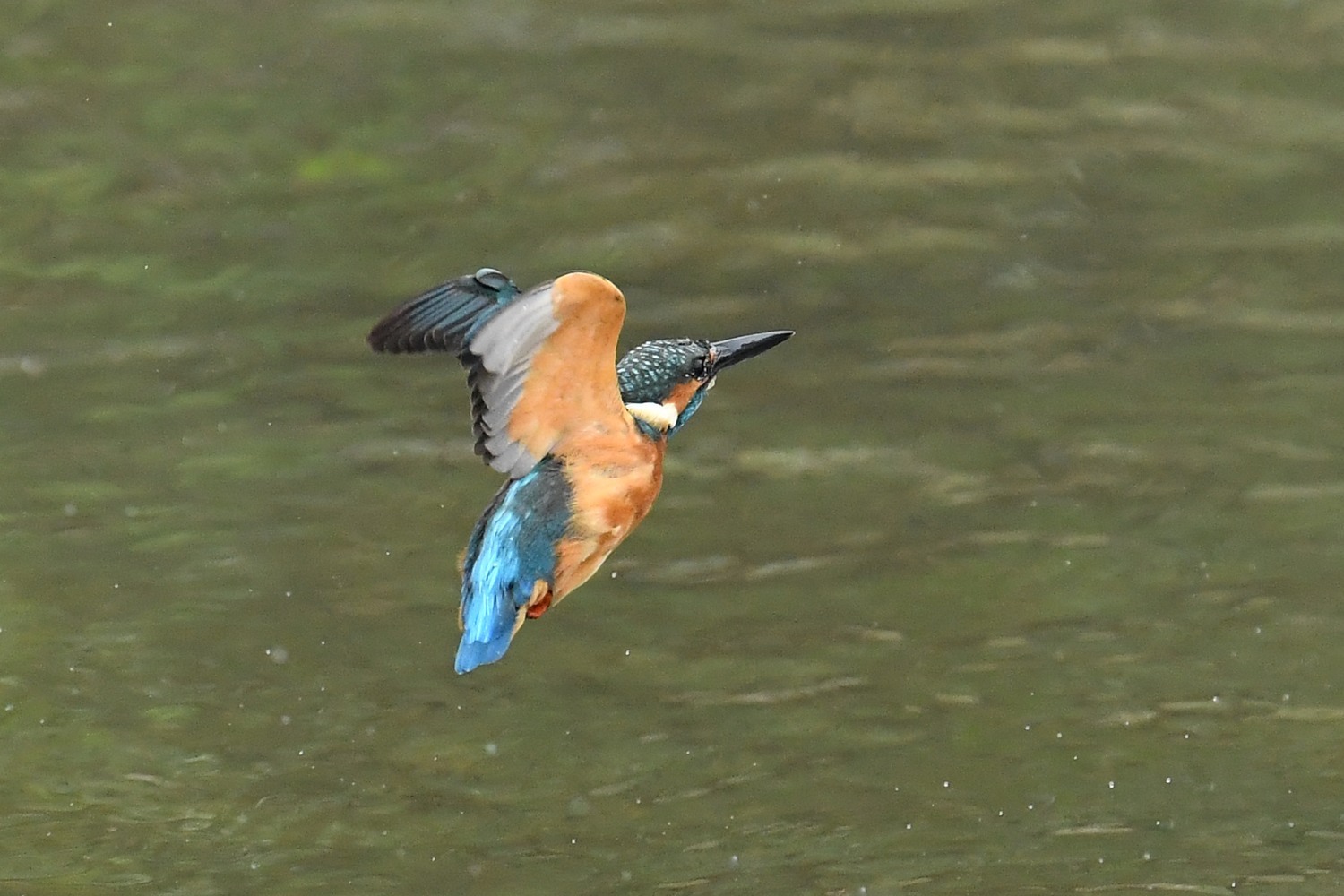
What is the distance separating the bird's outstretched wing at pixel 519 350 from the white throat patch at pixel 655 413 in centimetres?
17

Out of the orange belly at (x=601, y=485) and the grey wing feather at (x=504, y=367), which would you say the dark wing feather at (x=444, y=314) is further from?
the orange belly at (x=601, y=485)

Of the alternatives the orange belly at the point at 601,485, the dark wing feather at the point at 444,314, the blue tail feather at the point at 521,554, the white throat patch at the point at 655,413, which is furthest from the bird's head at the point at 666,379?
the dark wing feather at the point at 444,314

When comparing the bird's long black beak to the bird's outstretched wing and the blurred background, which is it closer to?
the bird's outstretched wing

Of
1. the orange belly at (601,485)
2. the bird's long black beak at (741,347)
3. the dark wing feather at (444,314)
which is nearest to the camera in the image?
the dark wing feather at (444,314)

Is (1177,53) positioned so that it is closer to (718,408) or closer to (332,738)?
(718,408)

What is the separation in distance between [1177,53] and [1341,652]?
2236mm

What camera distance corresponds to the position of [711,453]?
6.24 meters

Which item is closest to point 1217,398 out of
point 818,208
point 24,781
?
point 818,208

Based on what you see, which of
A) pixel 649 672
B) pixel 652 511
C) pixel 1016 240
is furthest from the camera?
pixel 1016 240

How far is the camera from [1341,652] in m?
5.64

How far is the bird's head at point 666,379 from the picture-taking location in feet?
14.0

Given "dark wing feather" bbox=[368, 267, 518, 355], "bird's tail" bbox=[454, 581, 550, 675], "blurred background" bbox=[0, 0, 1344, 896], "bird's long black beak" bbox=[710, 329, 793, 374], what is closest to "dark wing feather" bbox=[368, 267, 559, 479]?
"dark wing feather" bbox=[368, 267, 518, 355]

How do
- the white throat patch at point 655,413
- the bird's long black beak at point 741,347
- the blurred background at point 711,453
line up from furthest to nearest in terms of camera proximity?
the blurred background at point 711,453 → the bird's long black beak at point 741,347 → the white throat patch at point 655,413

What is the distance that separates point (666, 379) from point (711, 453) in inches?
75.0
